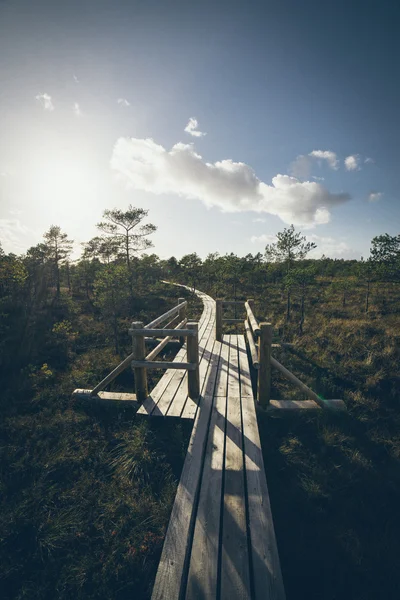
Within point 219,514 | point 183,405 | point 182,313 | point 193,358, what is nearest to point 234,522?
point 219,514

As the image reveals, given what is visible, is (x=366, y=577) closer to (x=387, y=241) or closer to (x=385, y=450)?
(x=385, y=450)

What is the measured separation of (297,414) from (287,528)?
210cm

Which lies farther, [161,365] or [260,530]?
[161,365]

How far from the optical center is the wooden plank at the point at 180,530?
1942 millimetres

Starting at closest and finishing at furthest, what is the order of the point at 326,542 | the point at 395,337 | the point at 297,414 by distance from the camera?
the point at 326,542 → the point at 297,414 → the point at 395,337

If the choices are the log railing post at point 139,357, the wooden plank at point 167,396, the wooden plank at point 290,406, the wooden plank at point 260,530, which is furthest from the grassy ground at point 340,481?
the log railing post at point 139,357

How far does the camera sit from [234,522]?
2416 mm

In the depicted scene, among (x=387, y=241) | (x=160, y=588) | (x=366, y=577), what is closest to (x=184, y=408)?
(x=160, y=588)

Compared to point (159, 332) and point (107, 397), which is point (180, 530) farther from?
point (107, 397)

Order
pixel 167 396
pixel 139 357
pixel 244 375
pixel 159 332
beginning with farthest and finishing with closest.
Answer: pixel 244 375 < pixel 167 396 < pixel 139 357 < pixel 159 332

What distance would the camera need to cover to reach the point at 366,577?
2389 millimetres

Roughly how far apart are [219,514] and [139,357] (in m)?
2.80

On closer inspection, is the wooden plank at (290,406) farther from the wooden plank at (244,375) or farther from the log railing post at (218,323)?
the log railing post at (218,323)

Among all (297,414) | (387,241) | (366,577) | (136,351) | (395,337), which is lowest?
(366,577)
